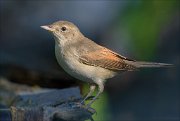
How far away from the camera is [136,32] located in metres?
8.68

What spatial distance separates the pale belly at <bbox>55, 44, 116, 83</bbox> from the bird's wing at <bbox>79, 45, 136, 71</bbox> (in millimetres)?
43

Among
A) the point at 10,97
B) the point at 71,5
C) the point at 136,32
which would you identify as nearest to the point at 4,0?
the point at 71,5

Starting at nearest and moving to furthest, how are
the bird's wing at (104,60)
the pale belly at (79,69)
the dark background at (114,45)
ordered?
the pale belly at (79,69)
the bird's wing at (104,60)
the dark background at (114,45)

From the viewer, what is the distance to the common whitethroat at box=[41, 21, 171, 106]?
573 centimetres

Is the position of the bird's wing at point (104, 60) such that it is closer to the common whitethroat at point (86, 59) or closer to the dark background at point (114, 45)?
the common whitethroat at point (86, 59)

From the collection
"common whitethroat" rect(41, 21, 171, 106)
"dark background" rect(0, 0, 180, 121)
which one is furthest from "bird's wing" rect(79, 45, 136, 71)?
"dark background" rect(0, 0, 180, 121)

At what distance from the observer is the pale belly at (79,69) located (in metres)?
5.67

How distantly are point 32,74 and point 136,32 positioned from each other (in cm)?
220

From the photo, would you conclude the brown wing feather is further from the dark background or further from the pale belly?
the dark background

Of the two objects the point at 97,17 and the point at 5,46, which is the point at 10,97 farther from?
the point at 97,17

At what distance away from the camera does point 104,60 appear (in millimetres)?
5871

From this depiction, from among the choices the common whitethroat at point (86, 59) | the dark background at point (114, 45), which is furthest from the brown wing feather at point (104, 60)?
the dark background at point (114, 45)

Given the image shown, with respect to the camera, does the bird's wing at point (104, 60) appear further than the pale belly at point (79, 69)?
Yes

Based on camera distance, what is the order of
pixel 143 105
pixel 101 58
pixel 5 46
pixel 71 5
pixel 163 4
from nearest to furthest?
pixel 101 58, pixel 163 4, pixel 143 105, pixel 5 46, pixel 71 5
